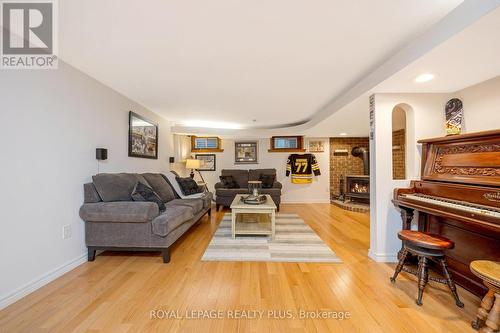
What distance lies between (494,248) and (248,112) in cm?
364

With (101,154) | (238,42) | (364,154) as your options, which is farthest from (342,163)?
(101,154)

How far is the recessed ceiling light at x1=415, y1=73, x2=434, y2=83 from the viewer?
6.41ft

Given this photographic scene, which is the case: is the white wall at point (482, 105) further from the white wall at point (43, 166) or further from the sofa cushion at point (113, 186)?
the white wall at point (43, 166)

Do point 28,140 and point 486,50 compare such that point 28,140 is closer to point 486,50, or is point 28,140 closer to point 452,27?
point 452,27

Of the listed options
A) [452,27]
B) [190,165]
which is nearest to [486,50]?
[452,27]

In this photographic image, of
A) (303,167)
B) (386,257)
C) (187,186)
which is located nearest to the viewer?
(386,257)

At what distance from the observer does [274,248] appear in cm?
275

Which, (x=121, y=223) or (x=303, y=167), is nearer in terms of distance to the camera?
(x=121, y=223)

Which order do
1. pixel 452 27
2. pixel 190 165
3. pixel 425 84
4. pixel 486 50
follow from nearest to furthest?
pixel 452 27 → pixel 486 50 → pixel 425 84 → pixel 190 165

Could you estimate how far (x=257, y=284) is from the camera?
1.92 meters

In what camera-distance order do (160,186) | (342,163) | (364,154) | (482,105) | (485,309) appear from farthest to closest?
(342,163), (364,154), (160,186), (482,105), (485,309)

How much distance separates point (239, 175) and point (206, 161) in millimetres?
1228

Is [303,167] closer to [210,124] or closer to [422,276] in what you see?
[210,124]

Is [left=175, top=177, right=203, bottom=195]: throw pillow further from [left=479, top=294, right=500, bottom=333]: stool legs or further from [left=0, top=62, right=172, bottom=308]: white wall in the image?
→ [left=479, top=294, right=500, bottom=333]: stool legs
